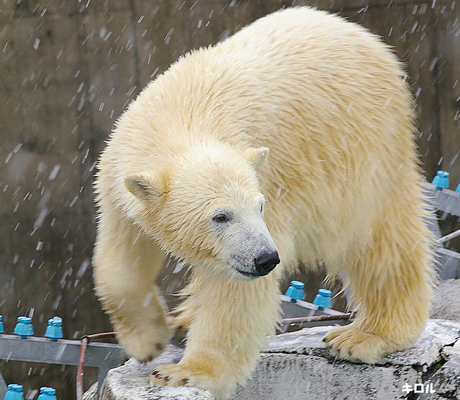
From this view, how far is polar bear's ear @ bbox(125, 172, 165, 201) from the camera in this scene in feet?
6.97

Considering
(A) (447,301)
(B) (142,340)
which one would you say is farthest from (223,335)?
(A) (447,301)

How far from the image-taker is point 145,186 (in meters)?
2.16

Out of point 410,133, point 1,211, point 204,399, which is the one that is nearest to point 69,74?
point 1,211

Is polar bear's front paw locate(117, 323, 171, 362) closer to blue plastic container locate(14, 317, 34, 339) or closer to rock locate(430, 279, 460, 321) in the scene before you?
blue plastic container locate(14, 317, 34, 339)

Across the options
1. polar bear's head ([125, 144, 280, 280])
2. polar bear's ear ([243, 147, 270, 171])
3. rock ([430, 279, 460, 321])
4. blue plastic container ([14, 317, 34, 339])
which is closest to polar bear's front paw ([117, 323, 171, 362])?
polar bear's head ([125, 144, 280, 280])

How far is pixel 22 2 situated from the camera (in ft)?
14.9

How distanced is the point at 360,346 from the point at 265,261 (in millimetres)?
1053

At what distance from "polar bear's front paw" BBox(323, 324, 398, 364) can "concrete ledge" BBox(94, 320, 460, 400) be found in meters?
0.04

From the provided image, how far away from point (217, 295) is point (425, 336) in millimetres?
1247

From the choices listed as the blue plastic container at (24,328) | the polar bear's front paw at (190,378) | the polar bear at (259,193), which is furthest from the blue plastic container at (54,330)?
the polar bear's front paw at (190,378)

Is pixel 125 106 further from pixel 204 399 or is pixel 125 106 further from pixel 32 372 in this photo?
pixel 204 399

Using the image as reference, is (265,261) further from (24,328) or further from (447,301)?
(447,301)

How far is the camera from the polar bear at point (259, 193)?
7.19 feet

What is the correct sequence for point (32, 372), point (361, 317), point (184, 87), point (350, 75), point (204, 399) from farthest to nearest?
1. point (32, 372)
2. point (361, 317)
3. point (350, 75)
4. point (184, 87)
5. point (204, 399)
